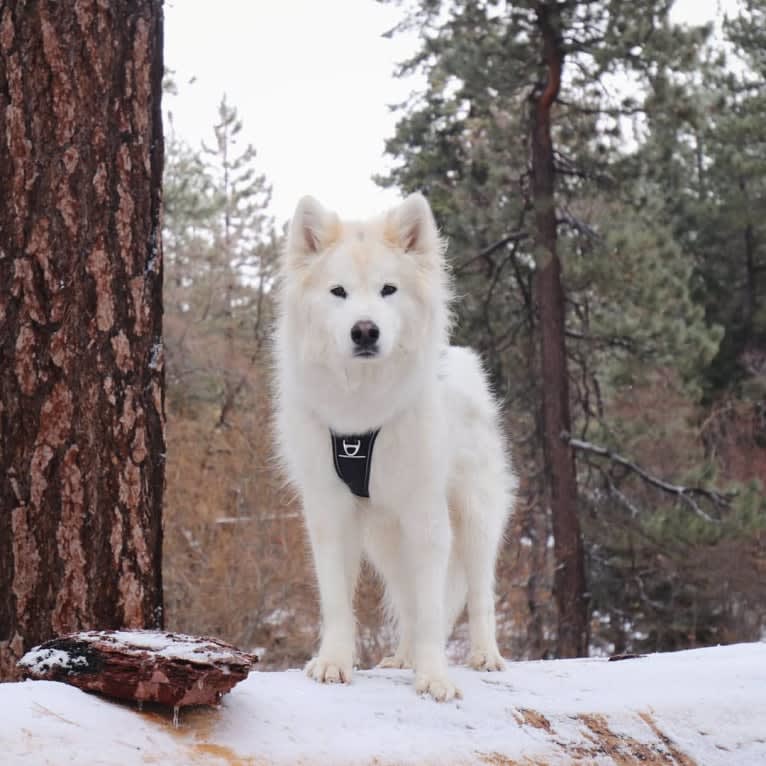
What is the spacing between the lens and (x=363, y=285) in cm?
406

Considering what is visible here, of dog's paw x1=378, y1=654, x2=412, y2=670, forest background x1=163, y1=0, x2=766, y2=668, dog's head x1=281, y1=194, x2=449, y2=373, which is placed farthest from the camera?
forest background x1=163, y1=0, x2=766, y2=668

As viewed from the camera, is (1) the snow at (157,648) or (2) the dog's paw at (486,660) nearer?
(1) the snow at (157,648)

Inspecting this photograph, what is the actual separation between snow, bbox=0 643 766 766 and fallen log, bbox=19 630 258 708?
0.20 ft

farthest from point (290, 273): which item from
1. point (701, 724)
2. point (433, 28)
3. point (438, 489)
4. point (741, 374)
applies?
point (741, 374)

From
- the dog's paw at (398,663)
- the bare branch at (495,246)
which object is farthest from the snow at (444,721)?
the bare branch at (495,246)

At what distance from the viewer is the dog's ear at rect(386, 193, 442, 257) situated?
14.0ft

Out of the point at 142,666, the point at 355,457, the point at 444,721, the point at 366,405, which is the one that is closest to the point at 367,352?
the point at 366,405

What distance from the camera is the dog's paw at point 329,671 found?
3820 mm

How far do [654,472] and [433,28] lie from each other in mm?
9883

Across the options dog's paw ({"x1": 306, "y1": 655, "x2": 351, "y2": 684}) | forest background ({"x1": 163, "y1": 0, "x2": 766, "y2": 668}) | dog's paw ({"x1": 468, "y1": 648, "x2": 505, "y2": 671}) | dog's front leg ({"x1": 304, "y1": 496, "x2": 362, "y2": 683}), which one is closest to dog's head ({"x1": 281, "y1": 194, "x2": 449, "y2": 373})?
dog's front leg ({"x1": 304, "y1": 496, "x2": 362, "y2": 683})

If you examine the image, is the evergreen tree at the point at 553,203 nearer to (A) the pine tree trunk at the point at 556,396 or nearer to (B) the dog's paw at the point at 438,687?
(A) the pine tree trunk at the point at 556,396

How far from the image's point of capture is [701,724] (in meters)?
3.73

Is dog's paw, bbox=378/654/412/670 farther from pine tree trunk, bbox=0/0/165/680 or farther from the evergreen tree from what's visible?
the evergreen tree

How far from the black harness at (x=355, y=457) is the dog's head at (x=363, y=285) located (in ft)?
0.98
